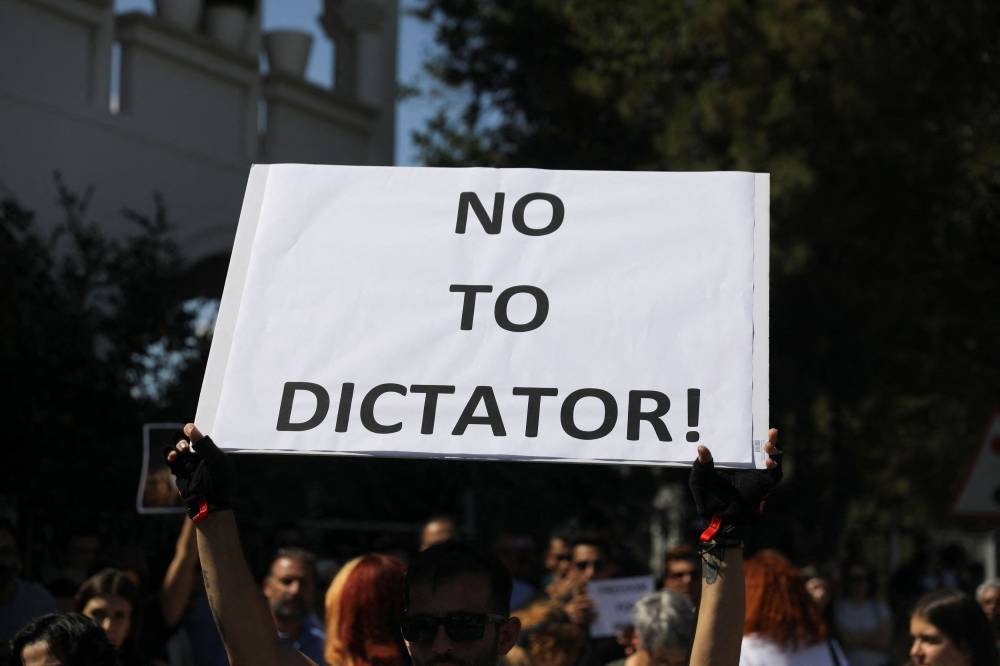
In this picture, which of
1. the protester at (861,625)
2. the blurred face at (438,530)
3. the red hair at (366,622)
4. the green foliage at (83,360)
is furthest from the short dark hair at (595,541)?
the green foliage at (83,360)

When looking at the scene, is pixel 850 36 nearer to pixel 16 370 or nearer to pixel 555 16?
pixel 555 16

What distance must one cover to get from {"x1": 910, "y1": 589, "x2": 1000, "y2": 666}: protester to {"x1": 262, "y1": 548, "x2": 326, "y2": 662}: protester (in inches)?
98.7

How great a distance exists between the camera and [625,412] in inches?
140

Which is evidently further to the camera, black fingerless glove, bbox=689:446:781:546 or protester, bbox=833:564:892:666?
protester, bbox=833:564:892:666

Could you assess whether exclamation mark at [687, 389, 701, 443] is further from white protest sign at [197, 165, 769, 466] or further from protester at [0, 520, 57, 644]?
protester at [0, 520, 57, 644]

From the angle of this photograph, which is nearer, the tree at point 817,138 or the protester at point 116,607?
the protester at point 116,607

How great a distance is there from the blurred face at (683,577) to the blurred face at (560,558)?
114cm

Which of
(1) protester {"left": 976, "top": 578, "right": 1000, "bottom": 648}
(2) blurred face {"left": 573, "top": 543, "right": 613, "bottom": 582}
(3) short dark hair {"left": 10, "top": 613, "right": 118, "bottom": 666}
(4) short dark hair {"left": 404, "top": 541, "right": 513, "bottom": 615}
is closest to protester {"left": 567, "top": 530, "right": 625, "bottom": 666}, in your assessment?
(2) blurred face {"left": 573, "top": 543, "right": 613, "bottom": 582}

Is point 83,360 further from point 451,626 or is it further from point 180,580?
point 451,626

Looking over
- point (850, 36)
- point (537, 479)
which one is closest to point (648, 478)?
point (537, 479)

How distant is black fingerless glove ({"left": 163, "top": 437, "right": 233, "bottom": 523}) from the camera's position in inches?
135

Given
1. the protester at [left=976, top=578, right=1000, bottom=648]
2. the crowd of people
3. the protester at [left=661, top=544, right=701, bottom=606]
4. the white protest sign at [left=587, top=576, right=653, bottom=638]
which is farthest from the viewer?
the white protest sign at [left=587, top=576, right=653, bottom=638]

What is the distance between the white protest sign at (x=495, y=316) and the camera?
3.55 meters

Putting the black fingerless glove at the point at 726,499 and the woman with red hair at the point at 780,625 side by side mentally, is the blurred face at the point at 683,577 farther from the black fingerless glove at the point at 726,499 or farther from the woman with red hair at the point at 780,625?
the black fingerless glove at the point at 726,499
